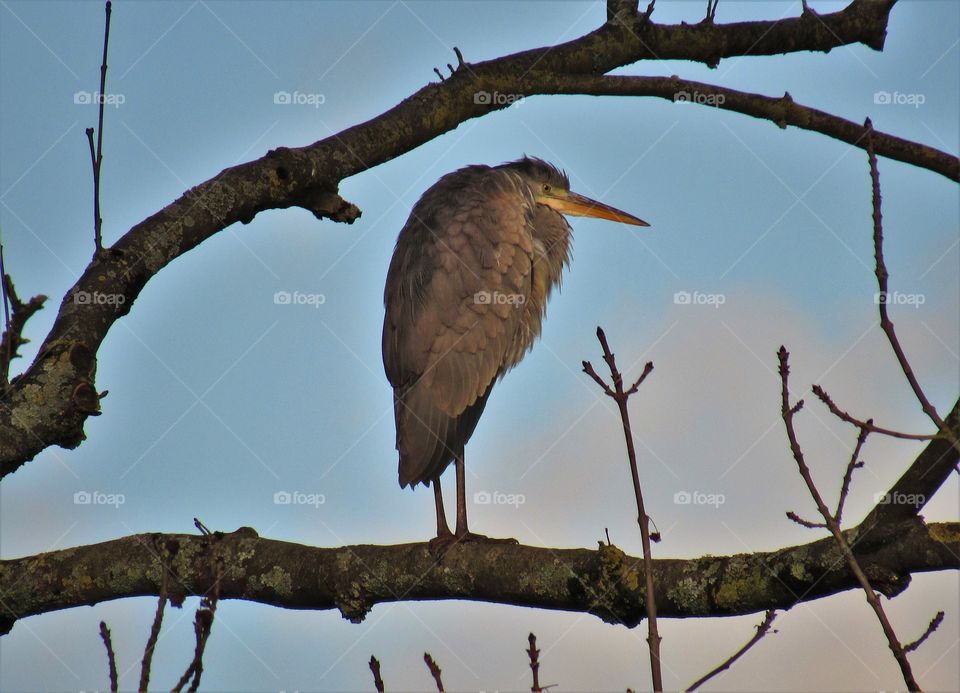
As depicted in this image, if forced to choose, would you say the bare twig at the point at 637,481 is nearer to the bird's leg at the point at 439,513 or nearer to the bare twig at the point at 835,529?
the bare twig at the point at 835,529

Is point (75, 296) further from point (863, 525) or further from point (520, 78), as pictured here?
point (863, 525)

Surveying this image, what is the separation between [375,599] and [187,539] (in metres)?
0.74

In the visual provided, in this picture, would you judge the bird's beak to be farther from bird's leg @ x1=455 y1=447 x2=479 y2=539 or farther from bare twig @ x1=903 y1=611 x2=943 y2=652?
bare twig @ x1=903 y1=611 x2=943 y2=652

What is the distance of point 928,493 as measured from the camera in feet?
9.77

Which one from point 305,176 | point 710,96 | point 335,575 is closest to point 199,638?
point 335,575

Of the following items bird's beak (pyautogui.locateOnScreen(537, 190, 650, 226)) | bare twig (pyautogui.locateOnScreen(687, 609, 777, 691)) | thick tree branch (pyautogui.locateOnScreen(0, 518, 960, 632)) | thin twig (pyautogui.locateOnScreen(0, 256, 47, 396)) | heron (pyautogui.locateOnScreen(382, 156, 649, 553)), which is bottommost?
bare twig (pyautogui.locateOnScreen(687, 609, 777, 691))

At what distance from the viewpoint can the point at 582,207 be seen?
23.0 ft

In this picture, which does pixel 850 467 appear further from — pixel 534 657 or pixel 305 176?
pixel 305 176

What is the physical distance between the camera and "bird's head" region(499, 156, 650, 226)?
6887 millimetres

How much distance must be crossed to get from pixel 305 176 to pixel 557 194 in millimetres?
3208

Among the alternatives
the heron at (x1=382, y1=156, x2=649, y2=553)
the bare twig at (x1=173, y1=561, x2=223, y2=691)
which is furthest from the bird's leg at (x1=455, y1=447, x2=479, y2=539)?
the bare twig at (x1=173, y1=561, x2=223, y2=691)

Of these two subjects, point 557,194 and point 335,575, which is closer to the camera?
point 335,575

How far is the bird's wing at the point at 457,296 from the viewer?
5.44m

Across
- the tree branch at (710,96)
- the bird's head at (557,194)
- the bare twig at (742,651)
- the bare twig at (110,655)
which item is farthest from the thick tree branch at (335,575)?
the bird's head at (557,194)
